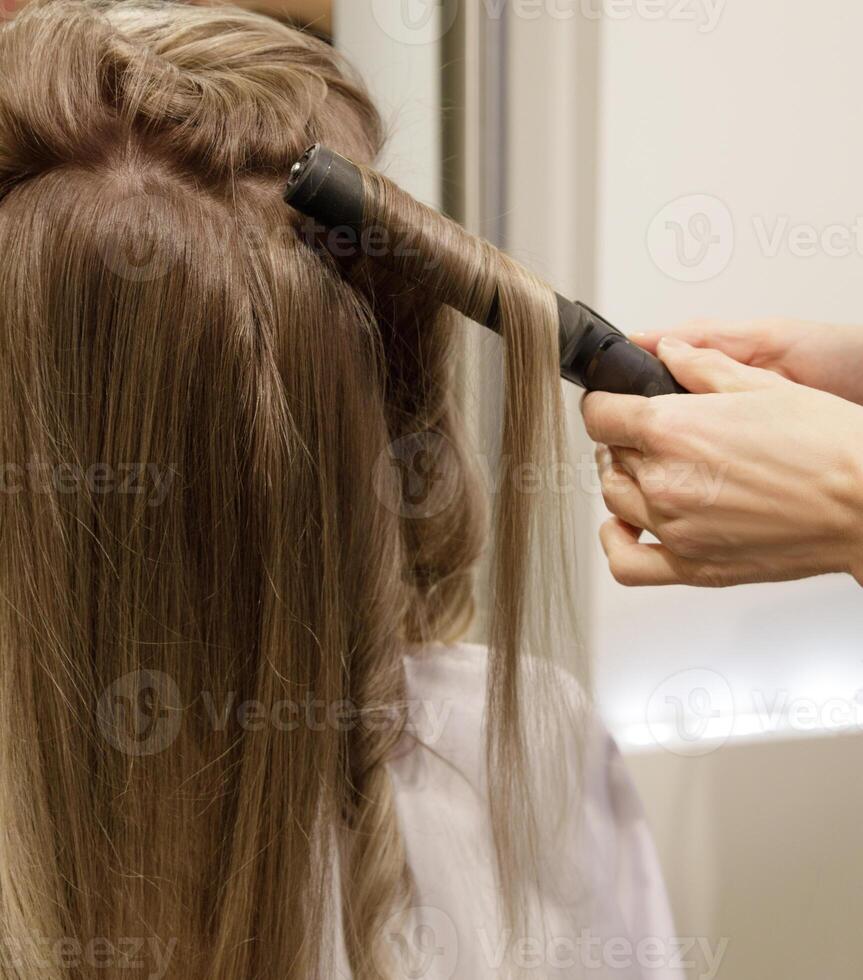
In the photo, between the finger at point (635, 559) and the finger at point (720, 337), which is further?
the finger at point (720, 337)

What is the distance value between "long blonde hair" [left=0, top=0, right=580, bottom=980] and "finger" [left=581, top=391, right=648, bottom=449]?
30 millimetres

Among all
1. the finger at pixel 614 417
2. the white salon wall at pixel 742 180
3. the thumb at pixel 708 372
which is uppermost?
the white salon wall at pixel 742 180

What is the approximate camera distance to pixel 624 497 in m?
0.53

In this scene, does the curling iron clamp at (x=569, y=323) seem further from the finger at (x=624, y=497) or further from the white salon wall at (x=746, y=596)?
the white salon wall at (x=746, y=596)

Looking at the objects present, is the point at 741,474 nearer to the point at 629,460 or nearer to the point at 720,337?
the point at 629,460

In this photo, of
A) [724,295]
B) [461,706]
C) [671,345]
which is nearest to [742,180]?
[724,295]

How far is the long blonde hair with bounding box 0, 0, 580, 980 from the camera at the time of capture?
436mm

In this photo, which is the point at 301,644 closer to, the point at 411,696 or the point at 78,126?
the point at 411,696

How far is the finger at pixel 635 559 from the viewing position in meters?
0.52

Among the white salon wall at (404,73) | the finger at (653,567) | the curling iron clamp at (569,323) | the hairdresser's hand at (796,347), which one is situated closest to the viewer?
the curling iron clamp at (569,323)

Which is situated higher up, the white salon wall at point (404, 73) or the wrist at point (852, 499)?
the white salon wall at point (404, 73)

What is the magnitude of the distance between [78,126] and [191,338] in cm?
13

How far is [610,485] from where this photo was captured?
1.77 feet

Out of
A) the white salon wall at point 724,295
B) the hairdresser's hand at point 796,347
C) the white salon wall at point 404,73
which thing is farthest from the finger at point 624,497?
the white salon wall at point 404,73
